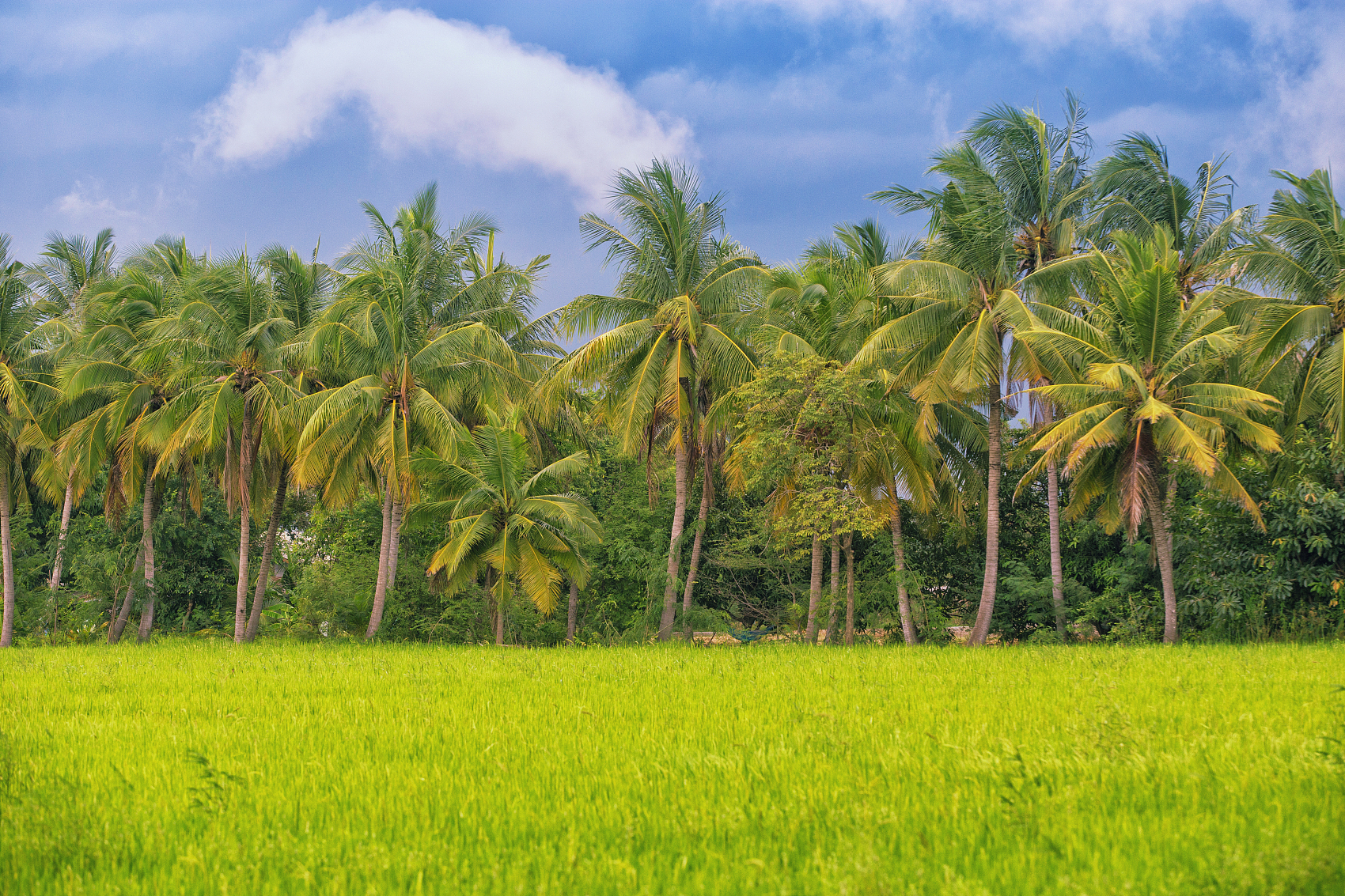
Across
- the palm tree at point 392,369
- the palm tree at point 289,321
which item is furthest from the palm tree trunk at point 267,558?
the palm tree at point 392,369

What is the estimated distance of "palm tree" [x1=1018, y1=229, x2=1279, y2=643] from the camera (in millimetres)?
16688

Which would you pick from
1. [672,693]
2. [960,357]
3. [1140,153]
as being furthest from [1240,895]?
[1140,153]

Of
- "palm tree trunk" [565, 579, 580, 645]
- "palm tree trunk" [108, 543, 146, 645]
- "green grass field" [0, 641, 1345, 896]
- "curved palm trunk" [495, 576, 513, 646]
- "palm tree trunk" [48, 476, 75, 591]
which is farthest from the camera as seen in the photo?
"palm tree trunk" [565, 579, 580, 645]

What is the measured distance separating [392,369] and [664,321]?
701 centimetres

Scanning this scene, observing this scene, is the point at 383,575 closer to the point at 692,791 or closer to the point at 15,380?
the point at 15,380

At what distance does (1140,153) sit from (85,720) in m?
26.1

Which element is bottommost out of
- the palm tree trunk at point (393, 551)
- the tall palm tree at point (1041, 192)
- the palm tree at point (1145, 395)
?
the palm tree trunk at point (393, 551)

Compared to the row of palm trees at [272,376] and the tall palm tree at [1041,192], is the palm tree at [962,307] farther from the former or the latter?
the row of palm trees at [272,376]

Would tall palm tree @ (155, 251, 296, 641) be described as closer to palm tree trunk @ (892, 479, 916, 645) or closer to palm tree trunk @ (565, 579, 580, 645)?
palm tree trunk @ (565, 579, 580, 645)

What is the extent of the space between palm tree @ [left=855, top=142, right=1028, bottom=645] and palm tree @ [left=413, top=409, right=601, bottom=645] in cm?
791

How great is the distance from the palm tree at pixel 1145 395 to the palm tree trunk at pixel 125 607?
1000 inches

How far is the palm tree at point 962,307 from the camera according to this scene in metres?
19.5

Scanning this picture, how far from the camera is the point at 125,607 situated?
26438mm

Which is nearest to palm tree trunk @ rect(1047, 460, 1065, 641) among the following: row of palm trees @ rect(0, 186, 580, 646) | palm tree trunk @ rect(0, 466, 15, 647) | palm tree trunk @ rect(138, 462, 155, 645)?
row of palm trees @ rect(0, 186, 580, 646)
